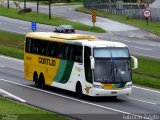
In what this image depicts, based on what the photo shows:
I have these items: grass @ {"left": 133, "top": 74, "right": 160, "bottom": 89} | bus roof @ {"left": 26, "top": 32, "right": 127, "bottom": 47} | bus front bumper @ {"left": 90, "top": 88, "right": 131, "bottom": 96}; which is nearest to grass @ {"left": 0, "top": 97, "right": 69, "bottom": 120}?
bus front bumper @ {"left": 90, "top": 88, "right": 131, "bottom": 96}

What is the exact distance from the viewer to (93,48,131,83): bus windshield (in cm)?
2833

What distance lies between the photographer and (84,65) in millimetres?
29109

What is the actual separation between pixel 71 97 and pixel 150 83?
6.35 meters

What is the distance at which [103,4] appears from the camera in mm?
102250

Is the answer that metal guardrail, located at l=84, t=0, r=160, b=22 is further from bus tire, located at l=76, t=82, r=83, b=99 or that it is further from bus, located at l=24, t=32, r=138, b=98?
bus tire, located at l=76, t=82, r=83, b=99

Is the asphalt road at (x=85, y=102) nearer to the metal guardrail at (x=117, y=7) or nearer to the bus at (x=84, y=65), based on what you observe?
the bus at (x=84, y=65)

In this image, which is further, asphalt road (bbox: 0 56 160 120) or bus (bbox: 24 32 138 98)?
bus (bbox: 24 32 138 98)

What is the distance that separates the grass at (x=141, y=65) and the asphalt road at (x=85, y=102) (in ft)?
4.16

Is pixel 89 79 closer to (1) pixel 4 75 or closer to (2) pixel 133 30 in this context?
(1) pixel 4 75

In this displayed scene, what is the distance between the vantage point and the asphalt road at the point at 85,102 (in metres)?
24.1

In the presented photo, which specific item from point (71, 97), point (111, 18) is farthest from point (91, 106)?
point (111, 18)

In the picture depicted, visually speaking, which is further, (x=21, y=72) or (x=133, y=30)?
(x=133, y=30)

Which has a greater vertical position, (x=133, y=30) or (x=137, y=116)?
(x=137, y=116)

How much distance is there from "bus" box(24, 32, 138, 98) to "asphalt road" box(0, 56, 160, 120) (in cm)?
59
